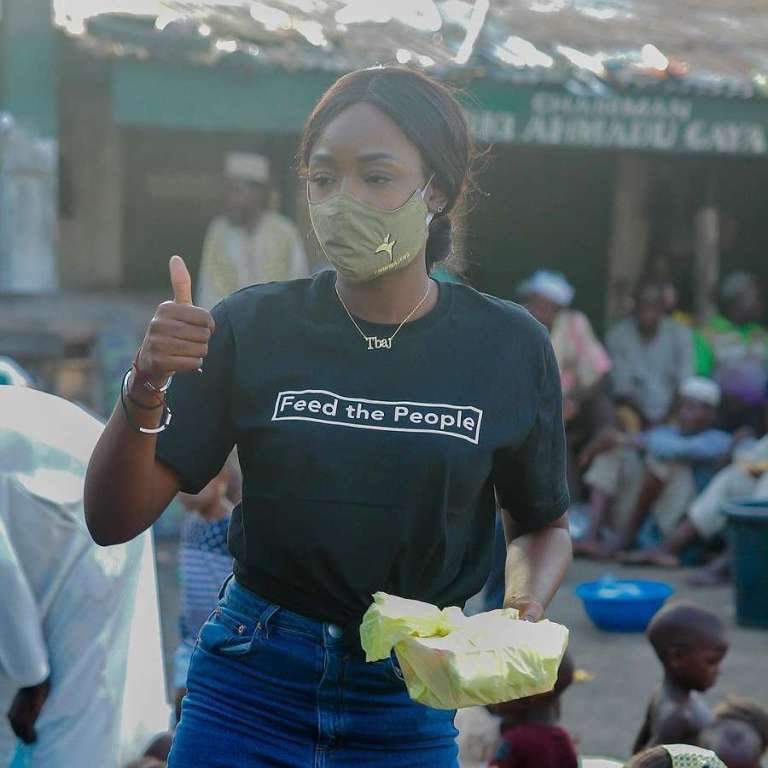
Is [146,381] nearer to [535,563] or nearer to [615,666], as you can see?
[535,563]

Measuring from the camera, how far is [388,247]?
8.58ft

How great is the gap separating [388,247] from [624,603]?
5.46 metres

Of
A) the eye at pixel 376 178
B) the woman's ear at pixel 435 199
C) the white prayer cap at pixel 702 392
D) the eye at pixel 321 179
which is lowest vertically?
the white prayer cap at pixel 702 392

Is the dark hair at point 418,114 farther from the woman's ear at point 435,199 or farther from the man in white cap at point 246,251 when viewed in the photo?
the man in white cap at point 246,251

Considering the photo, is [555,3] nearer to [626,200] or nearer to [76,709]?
[626,200]

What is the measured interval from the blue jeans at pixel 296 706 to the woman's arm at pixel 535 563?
0.24 metres

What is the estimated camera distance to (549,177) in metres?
13.6

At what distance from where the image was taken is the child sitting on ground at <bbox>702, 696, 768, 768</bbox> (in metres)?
4.34

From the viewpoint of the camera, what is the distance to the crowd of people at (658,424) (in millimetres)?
9961

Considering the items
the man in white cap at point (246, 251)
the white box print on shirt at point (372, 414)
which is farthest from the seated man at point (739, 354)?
the white box print on shirt at point (372, 414)

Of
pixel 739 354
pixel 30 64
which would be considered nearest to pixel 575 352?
pixel 739 354

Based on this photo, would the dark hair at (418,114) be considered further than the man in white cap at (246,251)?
No

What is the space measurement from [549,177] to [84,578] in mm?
10119

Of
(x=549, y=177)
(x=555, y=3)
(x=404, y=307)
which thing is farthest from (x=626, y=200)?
(x=404, y=307)
